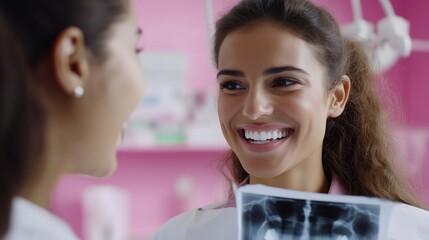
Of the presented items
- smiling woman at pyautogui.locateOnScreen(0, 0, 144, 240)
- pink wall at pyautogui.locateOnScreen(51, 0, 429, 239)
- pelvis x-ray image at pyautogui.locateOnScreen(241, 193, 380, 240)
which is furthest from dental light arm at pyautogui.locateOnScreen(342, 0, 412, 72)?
pink wall at pyautogui.locateOnScreen(51, 0, 429, 239)

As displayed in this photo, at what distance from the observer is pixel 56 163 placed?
1.86 ft

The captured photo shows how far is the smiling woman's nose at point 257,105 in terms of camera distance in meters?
0.92

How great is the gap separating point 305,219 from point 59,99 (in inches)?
19.0

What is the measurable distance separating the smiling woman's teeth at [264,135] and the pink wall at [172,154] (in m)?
1.65

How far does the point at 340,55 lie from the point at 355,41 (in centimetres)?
12

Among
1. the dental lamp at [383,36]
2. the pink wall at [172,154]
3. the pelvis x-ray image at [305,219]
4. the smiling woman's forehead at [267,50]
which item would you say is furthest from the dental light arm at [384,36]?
the pink wall at [172,154]

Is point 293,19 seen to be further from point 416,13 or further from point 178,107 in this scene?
point 416,13

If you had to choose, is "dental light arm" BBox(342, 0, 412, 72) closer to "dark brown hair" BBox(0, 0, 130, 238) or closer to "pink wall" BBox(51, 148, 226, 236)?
"dark brown hair" BBox(0, 0, 130, 238)

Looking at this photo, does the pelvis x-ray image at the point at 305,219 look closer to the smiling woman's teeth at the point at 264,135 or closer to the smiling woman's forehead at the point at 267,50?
the smiling woman's teeth at the point at 264,135

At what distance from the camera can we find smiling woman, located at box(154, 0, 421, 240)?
947 mm

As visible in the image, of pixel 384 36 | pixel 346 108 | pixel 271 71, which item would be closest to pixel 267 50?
pixel 271 71

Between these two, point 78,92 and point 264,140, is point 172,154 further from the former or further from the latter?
point 78,92

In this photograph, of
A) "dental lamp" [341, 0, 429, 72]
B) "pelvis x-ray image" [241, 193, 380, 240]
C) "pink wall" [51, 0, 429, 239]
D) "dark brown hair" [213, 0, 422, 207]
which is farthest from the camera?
"pink wall" [51, 0, 429, 239]

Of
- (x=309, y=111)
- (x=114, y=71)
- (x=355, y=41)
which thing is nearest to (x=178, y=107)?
(x=355, y=41)
